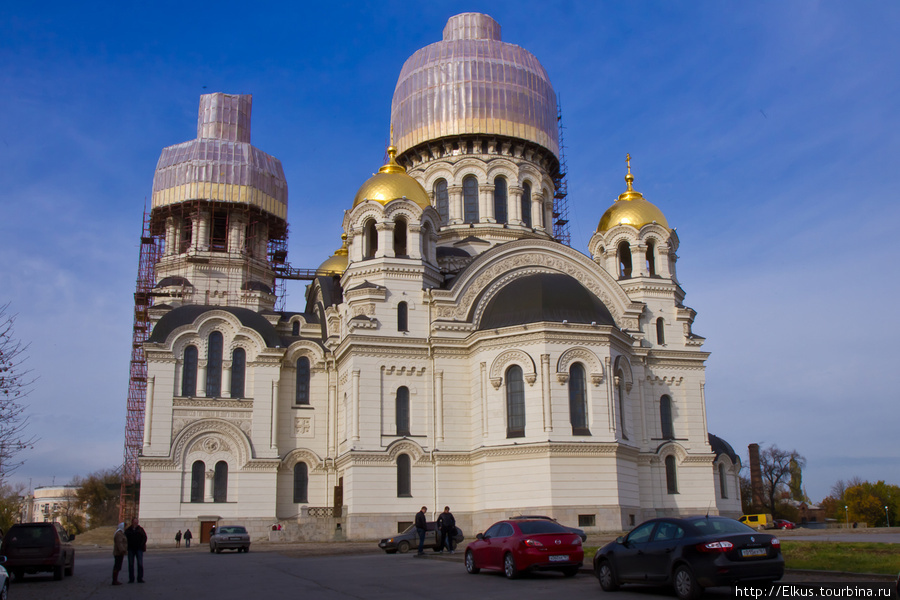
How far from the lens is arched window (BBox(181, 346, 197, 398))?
36.4 metres

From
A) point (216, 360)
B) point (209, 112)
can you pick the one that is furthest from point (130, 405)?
point (209, 112)

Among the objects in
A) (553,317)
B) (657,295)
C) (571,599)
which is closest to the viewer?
(571,599)

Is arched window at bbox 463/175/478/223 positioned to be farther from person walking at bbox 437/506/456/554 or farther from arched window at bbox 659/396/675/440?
person walking at bbox 437/506/456/554

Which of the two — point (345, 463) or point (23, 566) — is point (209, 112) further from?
point (23, 566)

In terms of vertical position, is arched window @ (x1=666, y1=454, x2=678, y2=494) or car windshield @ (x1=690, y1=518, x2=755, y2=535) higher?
arched window @ (x1=666, y1=454, x2=678, y2=494)

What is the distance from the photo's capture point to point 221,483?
118 feet

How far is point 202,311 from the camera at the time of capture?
37281 millimetres

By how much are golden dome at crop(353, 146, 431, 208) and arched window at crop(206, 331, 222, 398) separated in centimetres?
823

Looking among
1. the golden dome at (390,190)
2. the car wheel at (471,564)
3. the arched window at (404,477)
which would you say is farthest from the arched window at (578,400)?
the car wheel at (471,564)

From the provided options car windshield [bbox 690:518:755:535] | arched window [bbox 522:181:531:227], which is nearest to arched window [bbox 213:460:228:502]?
arched window [bbox 522:181:531:227]

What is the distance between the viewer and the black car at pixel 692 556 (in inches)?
467

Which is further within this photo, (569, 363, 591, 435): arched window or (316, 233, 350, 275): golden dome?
(316, 233, 350, 275): golden dome

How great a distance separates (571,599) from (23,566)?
1236 cm

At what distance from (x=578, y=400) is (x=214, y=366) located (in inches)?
603
